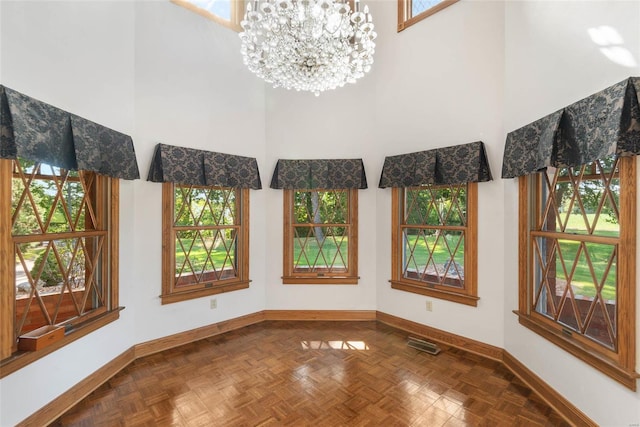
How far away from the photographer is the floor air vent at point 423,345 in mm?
3182

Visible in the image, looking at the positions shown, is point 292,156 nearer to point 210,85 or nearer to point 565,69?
point 210,85

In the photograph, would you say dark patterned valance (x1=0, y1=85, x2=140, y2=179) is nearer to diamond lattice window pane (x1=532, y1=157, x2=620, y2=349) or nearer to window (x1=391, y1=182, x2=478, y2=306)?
window (x1=391, y1=182, x2=478, y2=306)

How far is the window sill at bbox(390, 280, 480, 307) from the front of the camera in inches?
126

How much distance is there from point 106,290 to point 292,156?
261cm

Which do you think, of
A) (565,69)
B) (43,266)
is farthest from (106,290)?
(565,69)

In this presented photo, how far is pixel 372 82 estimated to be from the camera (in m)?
3.98

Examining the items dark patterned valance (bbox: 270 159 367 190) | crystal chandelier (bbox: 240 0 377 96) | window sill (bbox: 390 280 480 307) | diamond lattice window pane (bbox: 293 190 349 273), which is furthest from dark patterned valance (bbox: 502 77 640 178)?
diamond lattice window pane (bbox: 293 190 349 273)

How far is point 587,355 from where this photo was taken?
1997mm

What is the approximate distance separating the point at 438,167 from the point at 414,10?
2119 millimetres

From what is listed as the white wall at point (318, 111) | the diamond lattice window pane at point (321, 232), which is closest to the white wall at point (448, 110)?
the white wall at point (318, 111)

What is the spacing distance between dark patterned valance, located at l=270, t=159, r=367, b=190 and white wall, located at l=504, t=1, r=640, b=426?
1.78 metres

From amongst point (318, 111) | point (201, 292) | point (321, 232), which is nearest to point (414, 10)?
point (318, 111)

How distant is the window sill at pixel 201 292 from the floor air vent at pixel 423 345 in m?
2.18

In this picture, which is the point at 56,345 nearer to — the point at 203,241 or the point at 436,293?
the point at 203,241
